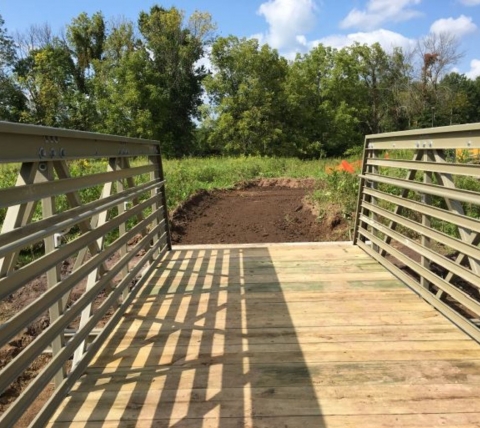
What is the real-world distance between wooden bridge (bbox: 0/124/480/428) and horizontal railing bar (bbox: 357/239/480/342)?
0.06ft

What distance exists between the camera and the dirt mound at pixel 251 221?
7.43 metres

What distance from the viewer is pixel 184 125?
37.8m

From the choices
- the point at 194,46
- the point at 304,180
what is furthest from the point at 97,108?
the point at 304,180

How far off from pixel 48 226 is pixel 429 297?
2.66 m

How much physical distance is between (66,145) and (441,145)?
2.31m

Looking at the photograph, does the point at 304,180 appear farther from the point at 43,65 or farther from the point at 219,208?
the point at 43,65

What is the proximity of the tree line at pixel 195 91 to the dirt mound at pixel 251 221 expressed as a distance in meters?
22.3

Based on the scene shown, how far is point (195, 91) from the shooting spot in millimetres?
37469

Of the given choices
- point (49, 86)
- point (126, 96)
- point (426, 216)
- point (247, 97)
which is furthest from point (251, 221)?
point (49, 86)

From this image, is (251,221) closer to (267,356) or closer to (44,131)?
(267,356)

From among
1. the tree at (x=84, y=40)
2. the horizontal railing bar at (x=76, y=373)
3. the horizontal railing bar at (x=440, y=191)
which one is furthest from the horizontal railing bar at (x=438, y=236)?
the tree at (x=84, y=40)

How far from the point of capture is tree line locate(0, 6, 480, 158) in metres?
34.0

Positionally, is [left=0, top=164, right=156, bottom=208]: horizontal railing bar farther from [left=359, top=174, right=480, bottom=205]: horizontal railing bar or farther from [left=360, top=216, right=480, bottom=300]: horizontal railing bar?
[left=360, top=216, right=480, bottom=300]: horizontal railing bar

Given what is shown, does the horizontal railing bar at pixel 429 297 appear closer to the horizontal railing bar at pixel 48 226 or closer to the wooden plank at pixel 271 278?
the wooden plank at pixel 271 278
